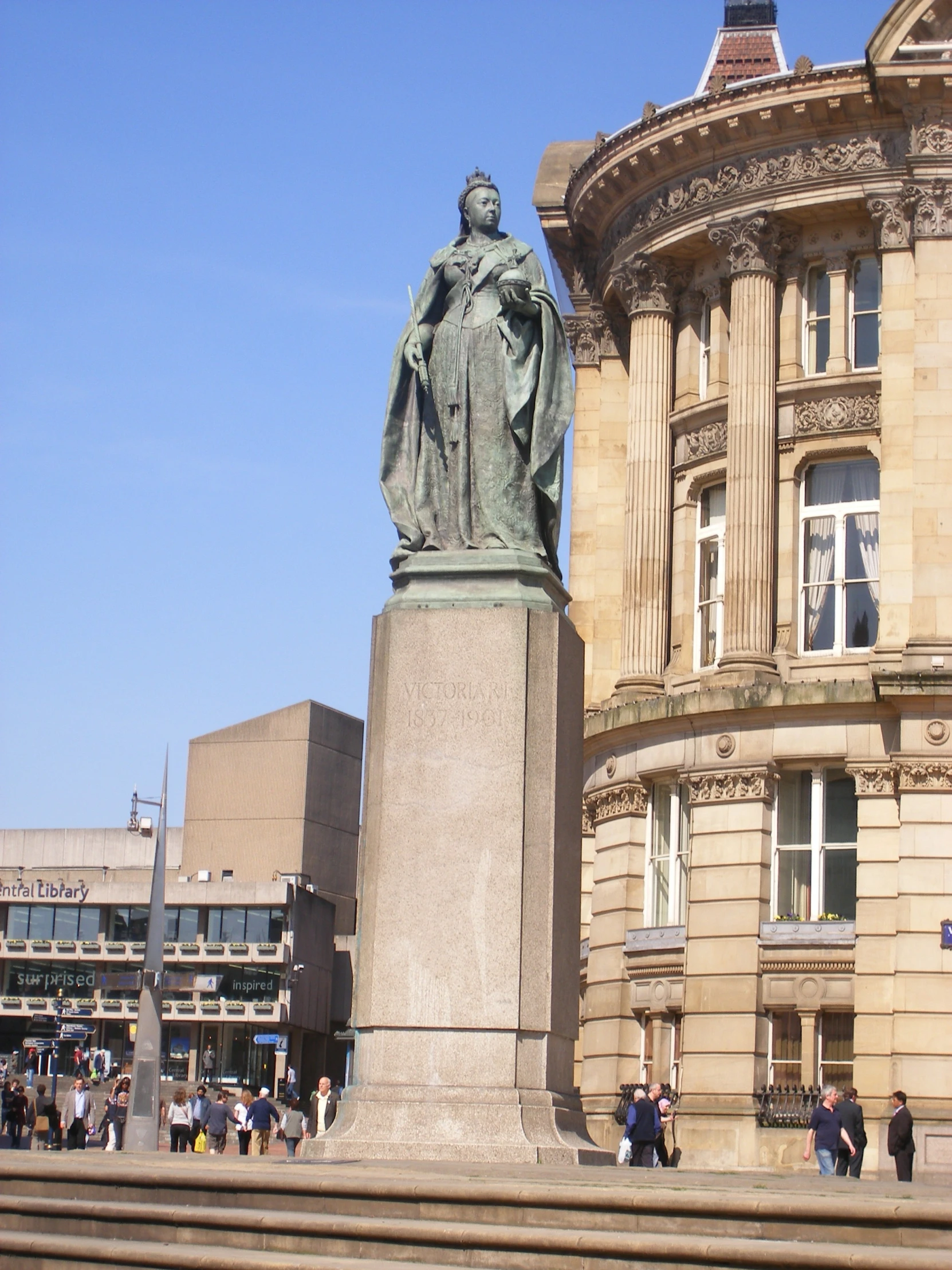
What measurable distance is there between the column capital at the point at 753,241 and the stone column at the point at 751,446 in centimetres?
1

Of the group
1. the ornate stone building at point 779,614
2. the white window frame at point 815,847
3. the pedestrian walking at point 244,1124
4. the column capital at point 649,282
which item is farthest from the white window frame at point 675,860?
the column capital at point 649,282

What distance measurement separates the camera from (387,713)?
14.6 m

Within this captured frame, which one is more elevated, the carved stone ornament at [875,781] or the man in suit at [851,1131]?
the carved stone ornament at [875,781]

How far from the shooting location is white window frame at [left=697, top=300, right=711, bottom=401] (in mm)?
45000

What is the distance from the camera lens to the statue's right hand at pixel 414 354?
15641 mm

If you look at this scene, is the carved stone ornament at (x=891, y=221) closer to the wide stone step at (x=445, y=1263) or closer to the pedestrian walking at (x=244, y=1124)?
the pedestrian walking at (x=244, y=1124)

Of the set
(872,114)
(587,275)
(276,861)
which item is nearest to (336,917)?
(276,861)

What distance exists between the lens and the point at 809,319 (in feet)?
142

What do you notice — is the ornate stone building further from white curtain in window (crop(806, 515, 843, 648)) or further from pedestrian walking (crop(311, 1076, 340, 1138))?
pedestrian walking (crop(311, 1076, 340, 1138))

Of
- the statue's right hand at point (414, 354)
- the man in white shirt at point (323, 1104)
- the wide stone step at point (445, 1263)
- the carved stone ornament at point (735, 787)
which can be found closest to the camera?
the wide stone step at point (445, 1263)

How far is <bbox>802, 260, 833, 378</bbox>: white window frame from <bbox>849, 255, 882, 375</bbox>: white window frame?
0.45 meters

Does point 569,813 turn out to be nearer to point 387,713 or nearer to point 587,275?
point 387,713

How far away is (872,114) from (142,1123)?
2436cm

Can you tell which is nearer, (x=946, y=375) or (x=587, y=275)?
(x=946, y=375)
